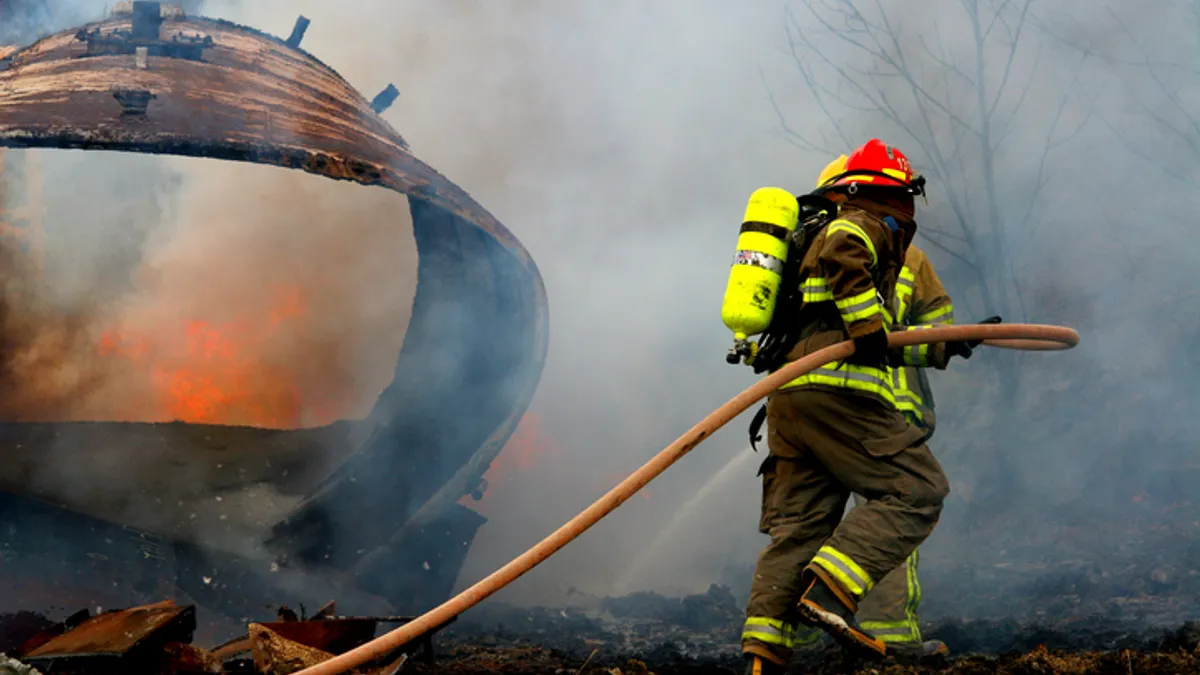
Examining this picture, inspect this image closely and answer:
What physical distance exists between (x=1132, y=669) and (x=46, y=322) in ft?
19.0

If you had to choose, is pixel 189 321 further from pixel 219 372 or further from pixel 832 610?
pixel 832 610

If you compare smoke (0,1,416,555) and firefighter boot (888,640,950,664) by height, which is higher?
smoke (0,1,416,555)

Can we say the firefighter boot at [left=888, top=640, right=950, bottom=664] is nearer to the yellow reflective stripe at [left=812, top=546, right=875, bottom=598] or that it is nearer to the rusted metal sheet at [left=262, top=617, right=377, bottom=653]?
the yellow reflective stripe at [left=812, top=546, right=875, bottom=598]

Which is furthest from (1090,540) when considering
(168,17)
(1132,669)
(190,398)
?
(168,17)

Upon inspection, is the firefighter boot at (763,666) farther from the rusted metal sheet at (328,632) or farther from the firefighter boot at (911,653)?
the rusted metal sheet at (328,632)

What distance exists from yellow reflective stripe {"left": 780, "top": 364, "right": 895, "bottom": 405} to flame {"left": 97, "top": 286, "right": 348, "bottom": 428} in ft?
14.1

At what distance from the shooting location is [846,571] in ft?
9.70

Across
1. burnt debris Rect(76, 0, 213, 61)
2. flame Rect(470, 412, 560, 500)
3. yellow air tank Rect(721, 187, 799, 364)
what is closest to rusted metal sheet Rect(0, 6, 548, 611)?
burnt debris Rect(76, 0, 213, 61)

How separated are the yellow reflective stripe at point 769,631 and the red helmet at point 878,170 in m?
1.49

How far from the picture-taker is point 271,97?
15.4 feet

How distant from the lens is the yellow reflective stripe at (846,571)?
2.94 metres

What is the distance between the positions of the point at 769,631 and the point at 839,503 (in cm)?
52

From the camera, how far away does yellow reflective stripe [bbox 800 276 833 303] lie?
10.5 ft

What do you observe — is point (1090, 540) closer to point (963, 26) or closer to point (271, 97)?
point (963, 26)
